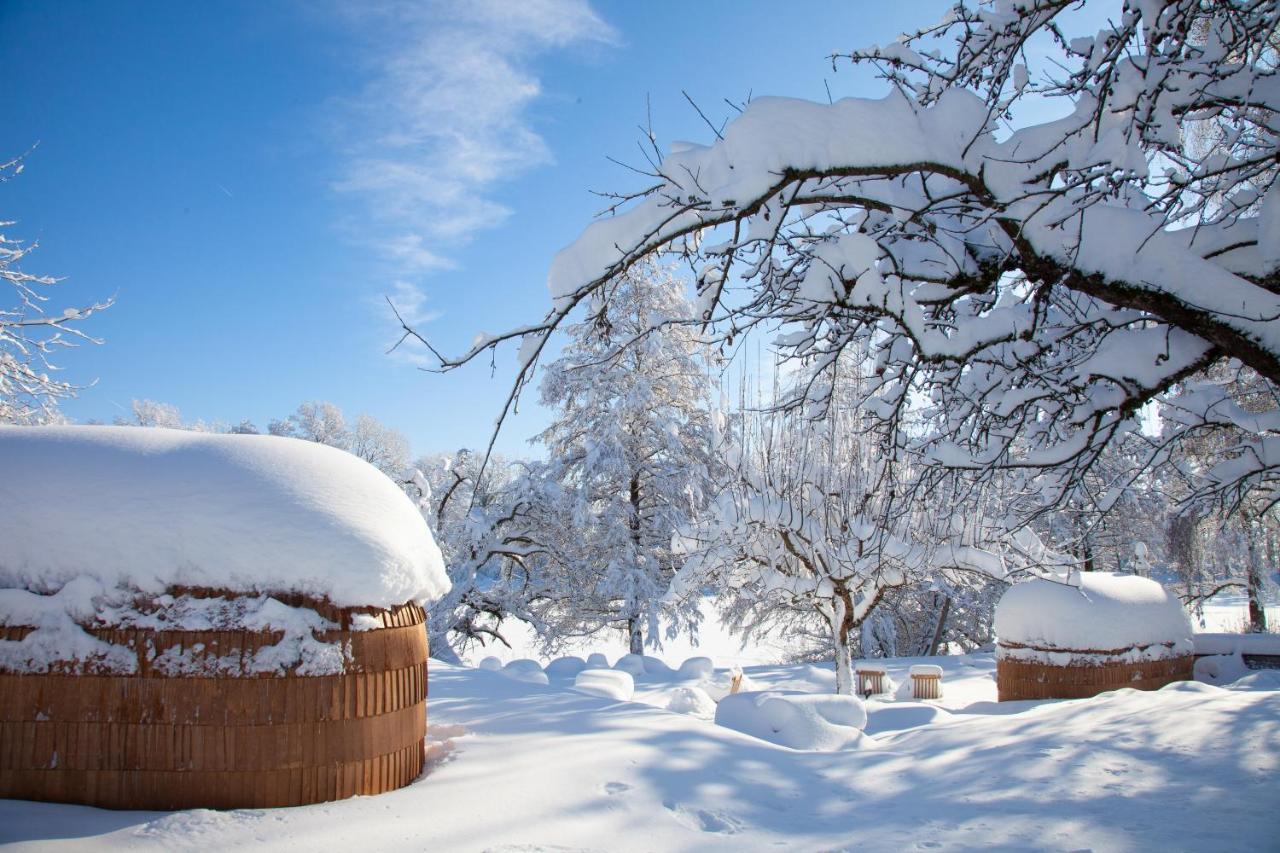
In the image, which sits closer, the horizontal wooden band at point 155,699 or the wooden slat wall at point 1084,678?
the horizontal wooden band at point 155,699

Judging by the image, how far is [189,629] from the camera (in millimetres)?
3926

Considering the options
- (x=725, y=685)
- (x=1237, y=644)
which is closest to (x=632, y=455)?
(x=725, y=685)

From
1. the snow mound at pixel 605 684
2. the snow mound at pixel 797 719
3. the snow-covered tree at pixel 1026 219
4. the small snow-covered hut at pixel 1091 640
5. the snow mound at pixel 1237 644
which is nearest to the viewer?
the snow-covered tree at pixel 1026 219

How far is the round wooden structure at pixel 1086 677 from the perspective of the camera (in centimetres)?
1006

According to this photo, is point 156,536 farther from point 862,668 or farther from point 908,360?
point 862,668

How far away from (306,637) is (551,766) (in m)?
1.73

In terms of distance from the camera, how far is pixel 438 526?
20.9m

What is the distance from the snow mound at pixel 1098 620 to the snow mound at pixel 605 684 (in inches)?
227

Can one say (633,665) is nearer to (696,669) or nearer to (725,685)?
(696,669)

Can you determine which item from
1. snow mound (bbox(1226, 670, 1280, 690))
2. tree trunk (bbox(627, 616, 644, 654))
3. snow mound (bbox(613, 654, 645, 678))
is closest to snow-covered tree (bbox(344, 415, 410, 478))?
tree trunk (bbox(627, 616, 644, 654))

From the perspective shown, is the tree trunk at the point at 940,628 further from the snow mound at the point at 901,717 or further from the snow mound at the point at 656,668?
the snow mound at the point at 901,717

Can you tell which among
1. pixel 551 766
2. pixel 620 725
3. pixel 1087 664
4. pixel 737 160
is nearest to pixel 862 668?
pixel 1087 664

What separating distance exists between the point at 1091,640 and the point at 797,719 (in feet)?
20.0

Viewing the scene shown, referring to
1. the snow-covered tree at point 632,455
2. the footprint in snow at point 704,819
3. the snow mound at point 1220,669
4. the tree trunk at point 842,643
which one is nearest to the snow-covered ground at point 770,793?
the footprint in snow at point 704,819
